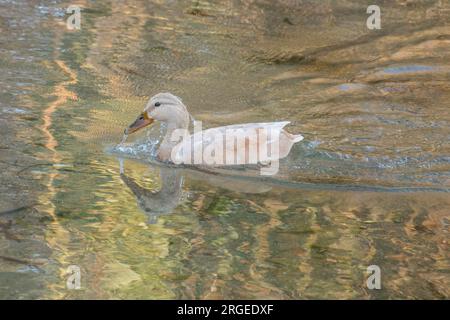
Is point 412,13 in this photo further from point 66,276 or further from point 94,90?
point 66,276

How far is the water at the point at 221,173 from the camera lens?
6809mm

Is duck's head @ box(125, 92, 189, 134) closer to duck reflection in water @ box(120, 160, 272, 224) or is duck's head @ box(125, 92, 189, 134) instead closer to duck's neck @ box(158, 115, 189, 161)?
duck's neck @ box(158, 115, 189, 161)

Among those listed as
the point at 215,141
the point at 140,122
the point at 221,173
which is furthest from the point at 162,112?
the point at 221,173

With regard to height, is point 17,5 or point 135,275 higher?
point 17,5

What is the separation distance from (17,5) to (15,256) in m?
8.03

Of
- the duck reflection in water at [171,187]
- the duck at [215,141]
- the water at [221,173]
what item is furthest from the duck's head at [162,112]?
the duck reflection in water at [171,187]

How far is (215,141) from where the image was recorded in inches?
365

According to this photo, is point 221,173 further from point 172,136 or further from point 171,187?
point 172,136

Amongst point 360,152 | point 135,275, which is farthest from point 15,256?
point 360,152

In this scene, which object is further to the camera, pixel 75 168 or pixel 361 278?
pixel 75 168

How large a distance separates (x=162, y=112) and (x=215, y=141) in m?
0.69

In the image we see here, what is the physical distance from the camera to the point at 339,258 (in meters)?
7.07

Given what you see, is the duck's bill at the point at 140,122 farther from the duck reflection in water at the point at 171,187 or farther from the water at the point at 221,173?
the duck reflection in water at the point at 171,187

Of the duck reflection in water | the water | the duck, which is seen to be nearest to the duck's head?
the duck
